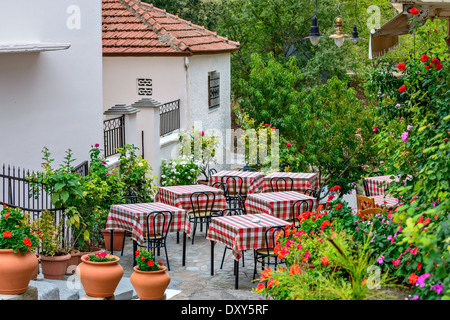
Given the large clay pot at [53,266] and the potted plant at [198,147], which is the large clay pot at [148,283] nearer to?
the large clay pot at [53,266]

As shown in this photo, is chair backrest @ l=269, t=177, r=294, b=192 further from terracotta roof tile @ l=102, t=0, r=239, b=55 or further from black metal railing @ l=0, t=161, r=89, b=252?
terracotta roof tile @ l=102, t=0, r=239, b=55

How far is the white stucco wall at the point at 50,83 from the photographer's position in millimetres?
12023

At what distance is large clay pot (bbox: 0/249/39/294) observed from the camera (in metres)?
7.80

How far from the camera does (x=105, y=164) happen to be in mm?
13266

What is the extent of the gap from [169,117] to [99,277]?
32.9ft

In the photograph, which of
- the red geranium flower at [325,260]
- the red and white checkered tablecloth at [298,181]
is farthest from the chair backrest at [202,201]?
the red geranium flower at [325,260]

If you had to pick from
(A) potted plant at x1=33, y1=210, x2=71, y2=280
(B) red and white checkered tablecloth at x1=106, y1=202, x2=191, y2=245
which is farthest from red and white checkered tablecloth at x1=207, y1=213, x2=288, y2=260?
(A) potted plant at x1=33, y1=210, x2=71, y2=280

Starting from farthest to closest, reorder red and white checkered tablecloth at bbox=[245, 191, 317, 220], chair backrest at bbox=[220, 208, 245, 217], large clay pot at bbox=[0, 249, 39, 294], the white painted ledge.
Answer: red and white checkered tablecloth at bbox=[245, 191, 317, 220] < chair backrest at bbox=[220, 208, 245, 217] < the white painted ledge < large clay pot at bbox=[0, 249, 39, 294]

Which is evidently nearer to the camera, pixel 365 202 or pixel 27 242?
pixel 27 242

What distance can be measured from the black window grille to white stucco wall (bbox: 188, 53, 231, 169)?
6.3 inches

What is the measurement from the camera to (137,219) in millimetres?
11641

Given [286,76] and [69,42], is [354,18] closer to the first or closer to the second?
[286,76]

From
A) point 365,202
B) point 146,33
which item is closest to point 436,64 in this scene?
point 365,202

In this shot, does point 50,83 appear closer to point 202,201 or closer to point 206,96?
point 202,201
